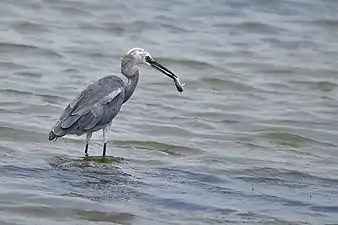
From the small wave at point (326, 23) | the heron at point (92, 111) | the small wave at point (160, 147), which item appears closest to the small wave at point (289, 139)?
the small wave at point (160, 147)

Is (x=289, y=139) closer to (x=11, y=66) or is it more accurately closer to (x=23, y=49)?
(x=11, y=66)

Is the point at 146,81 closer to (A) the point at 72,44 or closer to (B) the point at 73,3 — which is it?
(A) the point at 72,44

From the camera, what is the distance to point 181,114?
11086 millimetres

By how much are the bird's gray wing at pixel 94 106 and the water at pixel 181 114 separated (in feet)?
0.99

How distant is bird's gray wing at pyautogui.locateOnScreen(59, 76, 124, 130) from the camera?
907 centimetres

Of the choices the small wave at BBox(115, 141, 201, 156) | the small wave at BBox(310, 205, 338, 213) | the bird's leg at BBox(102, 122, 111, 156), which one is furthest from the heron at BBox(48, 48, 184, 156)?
the small wave at BBox(310, 205, 338, 213)

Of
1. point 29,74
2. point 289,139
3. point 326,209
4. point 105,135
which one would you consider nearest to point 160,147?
point 105,135

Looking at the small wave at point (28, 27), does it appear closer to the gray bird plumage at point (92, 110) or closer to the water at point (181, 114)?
the water at point (181, 114)

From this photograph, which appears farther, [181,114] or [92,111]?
[181,114]

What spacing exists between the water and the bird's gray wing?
0.30 metres

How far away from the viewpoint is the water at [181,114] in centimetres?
761

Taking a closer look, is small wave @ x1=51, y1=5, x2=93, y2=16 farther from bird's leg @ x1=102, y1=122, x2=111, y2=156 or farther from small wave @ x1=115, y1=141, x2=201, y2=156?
bird's leg @ x1=102, y1=122, x2=111, y2=156

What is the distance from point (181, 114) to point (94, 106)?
2.03 meters

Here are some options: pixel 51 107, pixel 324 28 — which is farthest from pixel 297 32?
pixel 51 107
